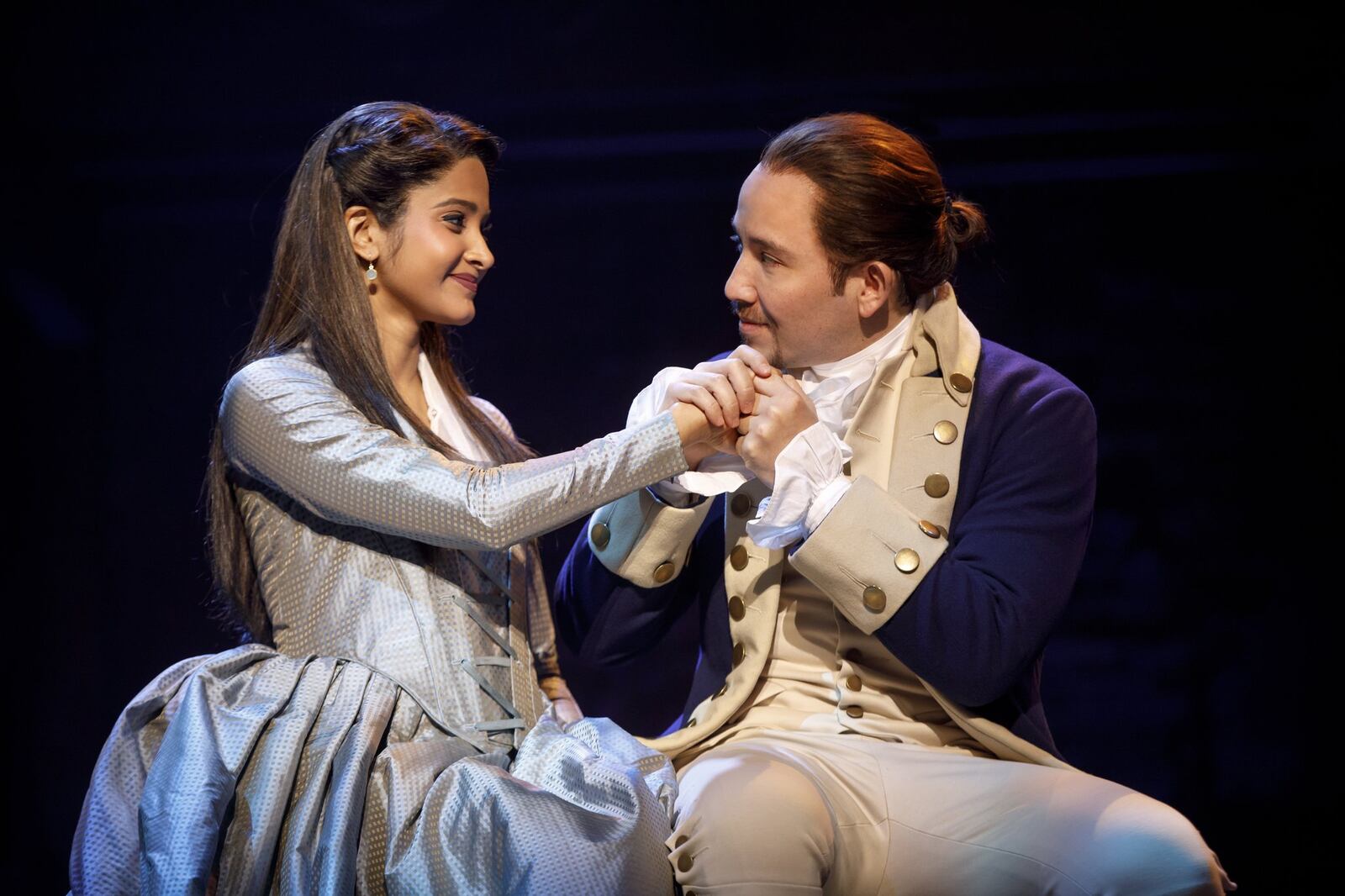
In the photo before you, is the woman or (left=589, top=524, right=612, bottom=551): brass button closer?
the woman

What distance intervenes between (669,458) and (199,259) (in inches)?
65.0

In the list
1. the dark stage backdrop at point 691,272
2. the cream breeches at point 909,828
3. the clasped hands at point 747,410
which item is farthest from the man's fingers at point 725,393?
the dark stage backdrop at point 691,272

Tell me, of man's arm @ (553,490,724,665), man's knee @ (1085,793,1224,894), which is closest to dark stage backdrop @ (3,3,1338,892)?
man's arm @ (553,490,724,665)

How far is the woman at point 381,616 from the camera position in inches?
59.9

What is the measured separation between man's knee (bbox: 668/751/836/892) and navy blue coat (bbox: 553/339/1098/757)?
262mm

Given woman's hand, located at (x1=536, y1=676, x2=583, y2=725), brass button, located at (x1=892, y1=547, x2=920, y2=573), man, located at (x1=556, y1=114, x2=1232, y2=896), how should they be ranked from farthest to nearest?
woman's hand, located at (x1=536, y1=676, x2=583, y2=725) < brass button, located at (x1=892, y1=547, x2=920, y2=573) < man, located at (x1=556, y1=114, x2=1232, y2=896)

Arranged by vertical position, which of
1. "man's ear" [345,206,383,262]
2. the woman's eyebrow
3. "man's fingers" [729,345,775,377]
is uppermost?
the woman's eyebrow

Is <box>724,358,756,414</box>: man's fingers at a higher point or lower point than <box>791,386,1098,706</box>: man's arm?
higher

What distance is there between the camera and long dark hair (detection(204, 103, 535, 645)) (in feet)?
6.24

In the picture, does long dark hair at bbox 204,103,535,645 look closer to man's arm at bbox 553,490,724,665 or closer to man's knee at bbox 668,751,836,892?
man's arm at bbox 553,490,724,665

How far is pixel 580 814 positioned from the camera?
151cm

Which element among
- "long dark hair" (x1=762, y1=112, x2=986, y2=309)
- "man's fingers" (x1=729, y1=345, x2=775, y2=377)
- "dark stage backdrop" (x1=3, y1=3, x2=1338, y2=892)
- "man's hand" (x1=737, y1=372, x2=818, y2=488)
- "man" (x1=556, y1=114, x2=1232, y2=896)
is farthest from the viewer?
"dark stage backdrop" (x1=3, y1=3, x2=1338, y2=892)

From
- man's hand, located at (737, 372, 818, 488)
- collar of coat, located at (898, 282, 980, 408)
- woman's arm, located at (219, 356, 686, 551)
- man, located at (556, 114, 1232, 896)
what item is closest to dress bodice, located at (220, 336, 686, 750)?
woman's arm, located at (219, 356, 686, 551)

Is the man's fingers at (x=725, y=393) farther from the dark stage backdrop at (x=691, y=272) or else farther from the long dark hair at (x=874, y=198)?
the dark stage backdrop at (x=691, y=272)
